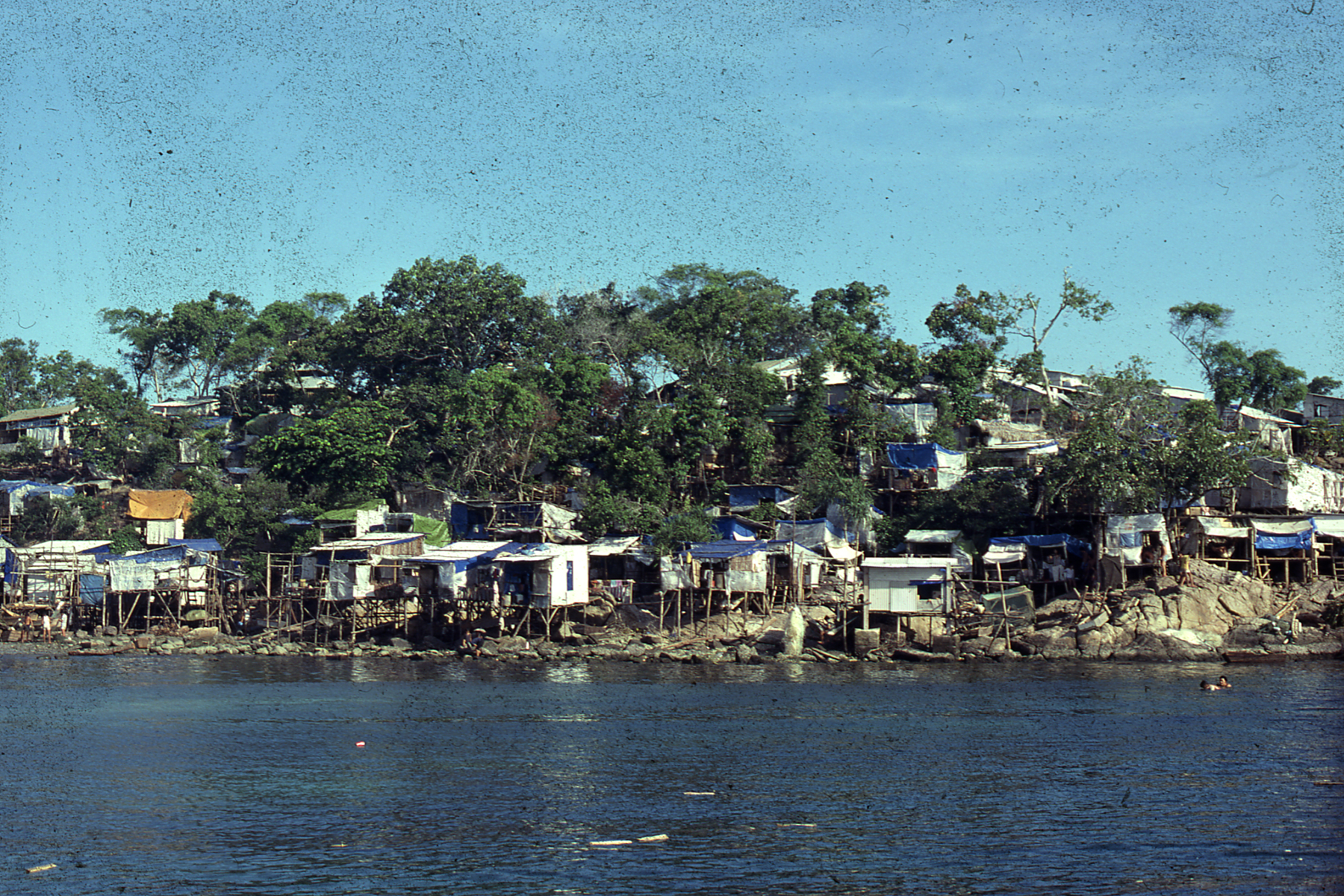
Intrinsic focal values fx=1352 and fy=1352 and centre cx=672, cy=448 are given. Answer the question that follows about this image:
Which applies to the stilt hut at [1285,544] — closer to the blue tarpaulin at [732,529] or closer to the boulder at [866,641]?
the boulder at [866,641]

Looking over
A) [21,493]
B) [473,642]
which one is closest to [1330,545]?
[473,642]

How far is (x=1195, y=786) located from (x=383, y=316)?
49381 millimetres

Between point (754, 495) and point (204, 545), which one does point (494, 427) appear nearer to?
point (754, 495)

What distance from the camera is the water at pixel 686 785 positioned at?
19422 millimetres

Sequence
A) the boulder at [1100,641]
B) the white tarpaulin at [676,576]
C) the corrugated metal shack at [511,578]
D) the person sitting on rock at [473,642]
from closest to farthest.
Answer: the boulder at [1100,641]
the white tarpaulin at [676,576]
the corrugated metal shack at [511,578]
the person sitting on rock at [473,642]

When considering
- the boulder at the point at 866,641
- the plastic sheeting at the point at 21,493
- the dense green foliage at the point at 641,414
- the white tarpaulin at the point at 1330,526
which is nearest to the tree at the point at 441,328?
the dense green foliage at the point at 641,414

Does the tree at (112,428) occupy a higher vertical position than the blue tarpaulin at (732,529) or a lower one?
higher

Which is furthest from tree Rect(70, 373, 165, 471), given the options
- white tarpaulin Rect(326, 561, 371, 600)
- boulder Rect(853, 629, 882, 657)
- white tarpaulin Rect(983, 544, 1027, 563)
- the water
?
white tarpaulin Rect(983, 544, 1027, 563)

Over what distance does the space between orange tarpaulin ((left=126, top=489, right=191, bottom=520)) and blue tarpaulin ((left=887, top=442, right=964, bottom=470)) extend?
107ft

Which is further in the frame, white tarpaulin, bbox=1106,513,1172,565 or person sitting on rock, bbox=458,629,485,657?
person sitting on rock, bbox=458,629,485,657

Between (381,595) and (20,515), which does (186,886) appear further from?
(20,515)

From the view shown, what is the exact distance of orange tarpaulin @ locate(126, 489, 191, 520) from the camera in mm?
63312

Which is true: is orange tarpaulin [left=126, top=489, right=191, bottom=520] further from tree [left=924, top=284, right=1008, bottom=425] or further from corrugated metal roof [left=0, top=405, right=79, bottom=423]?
tree [left=924, top=284, right=1008, bottom=425]

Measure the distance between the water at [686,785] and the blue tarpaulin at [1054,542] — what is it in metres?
8.23
